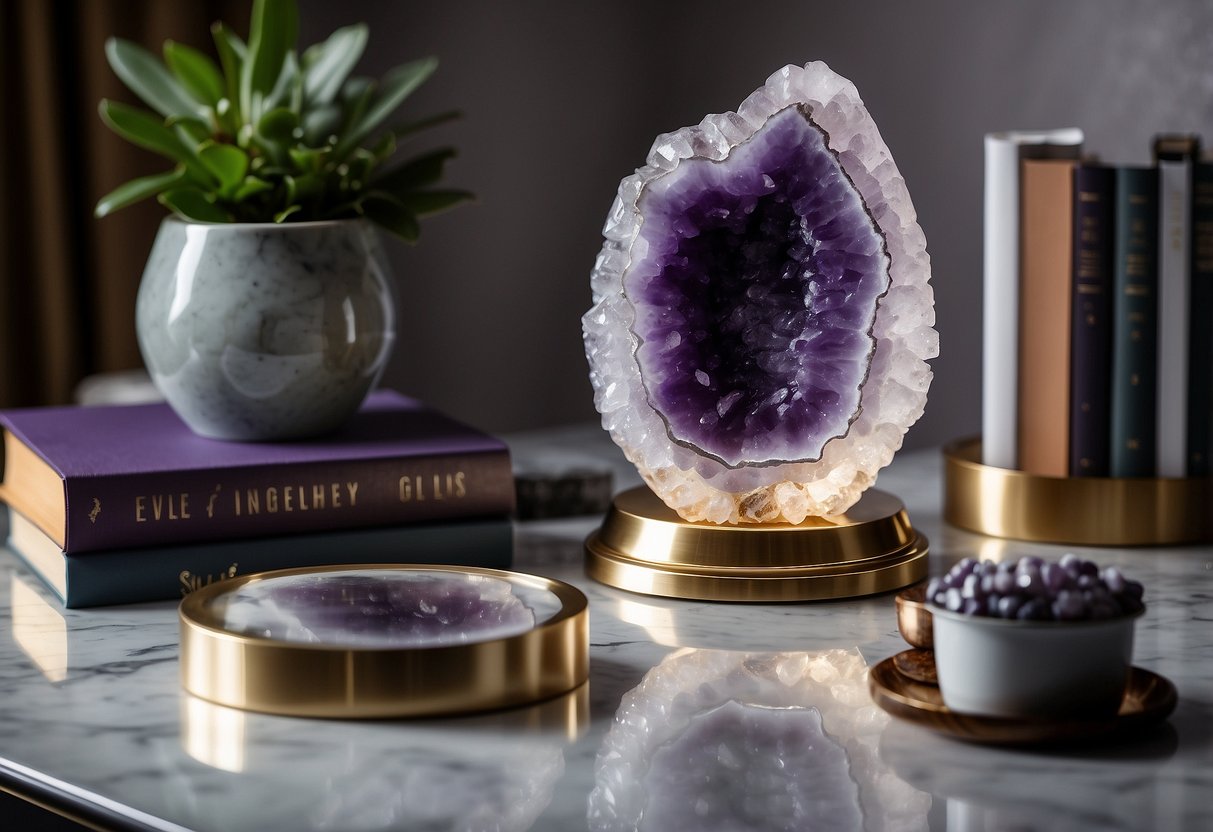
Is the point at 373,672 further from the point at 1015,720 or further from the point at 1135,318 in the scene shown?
the point at 1135,318

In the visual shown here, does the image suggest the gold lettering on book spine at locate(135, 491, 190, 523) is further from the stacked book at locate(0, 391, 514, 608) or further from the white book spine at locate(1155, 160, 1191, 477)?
the white book spine at locate(1155, 160, 1191, 477)

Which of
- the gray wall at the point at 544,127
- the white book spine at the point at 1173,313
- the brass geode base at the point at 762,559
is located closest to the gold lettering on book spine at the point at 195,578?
the brass geode base at the point at 762,559

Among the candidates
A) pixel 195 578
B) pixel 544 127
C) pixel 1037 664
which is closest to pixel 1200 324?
Result: pixel 1037 664

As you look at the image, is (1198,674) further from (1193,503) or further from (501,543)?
(501,543)

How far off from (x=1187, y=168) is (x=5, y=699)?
0.86 metres

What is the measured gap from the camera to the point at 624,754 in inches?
27.2

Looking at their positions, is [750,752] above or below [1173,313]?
below

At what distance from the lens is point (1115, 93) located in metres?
1.68

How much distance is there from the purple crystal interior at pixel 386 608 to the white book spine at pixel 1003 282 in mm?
483

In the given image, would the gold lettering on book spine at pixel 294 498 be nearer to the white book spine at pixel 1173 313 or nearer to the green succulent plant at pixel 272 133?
the green succulent plant at pixel 272 133

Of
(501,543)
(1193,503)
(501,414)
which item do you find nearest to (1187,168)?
(1193,503)

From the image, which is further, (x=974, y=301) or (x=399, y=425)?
(x=974, y=301)

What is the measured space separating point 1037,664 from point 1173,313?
511mm

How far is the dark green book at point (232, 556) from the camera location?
3.14 feet
